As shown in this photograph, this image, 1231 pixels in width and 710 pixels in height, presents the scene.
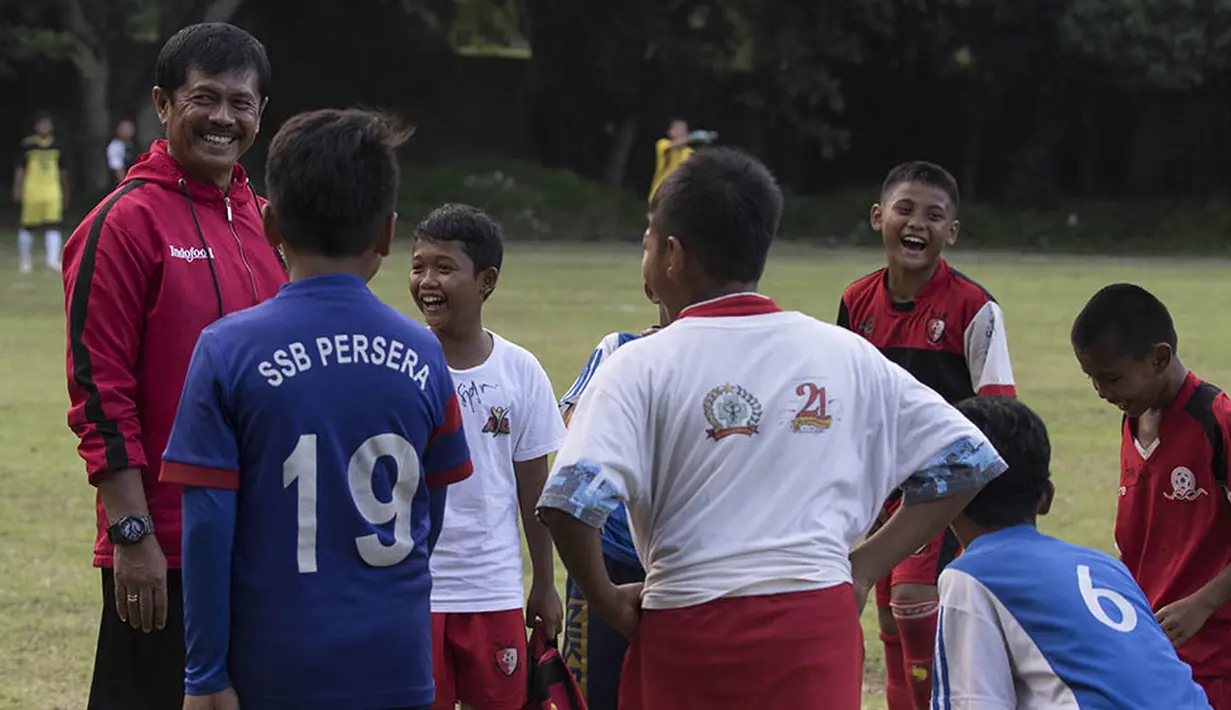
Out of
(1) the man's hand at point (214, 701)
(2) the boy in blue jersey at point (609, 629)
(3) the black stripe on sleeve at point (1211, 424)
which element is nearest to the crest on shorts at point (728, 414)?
(1) the man's hand at point (214, 701)

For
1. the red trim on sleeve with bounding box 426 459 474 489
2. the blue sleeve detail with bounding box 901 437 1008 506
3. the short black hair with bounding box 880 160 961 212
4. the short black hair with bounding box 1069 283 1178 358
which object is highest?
the short black hair with bounding box 880 160 961 212

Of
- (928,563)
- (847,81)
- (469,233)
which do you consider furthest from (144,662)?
(847,81)

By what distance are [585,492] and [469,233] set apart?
1706 millimetres

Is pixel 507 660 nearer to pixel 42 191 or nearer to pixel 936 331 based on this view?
pixel 936 331

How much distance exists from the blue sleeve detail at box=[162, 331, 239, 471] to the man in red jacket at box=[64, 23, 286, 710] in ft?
2.14

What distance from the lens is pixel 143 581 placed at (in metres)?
3.58

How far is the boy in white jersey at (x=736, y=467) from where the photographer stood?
312 cm

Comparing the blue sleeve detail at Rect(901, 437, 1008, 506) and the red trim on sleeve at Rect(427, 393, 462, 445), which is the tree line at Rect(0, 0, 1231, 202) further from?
the blue sleeve detail at Rect(901, 437, 1008, 506)

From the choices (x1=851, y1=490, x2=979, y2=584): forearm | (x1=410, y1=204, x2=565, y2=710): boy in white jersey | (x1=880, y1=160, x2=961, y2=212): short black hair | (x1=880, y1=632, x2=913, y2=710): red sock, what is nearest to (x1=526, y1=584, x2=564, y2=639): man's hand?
(x1=410, y1=204, x2=565, y2=710): boy in white jersey

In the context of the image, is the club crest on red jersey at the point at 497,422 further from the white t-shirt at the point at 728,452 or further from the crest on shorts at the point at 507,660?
the white t-shirt at the point at 728,452

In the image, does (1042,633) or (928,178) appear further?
(928,178)

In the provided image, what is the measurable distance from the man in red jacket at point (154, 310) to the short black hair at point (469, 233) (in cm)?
71

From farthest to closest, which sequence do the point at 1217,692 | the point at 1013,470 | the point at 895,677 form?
1. the point at 895,677
2. the point at 1217,692
3. the point at 1013,470

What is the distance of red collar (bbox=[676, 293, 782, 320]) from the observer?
3.22 metres
